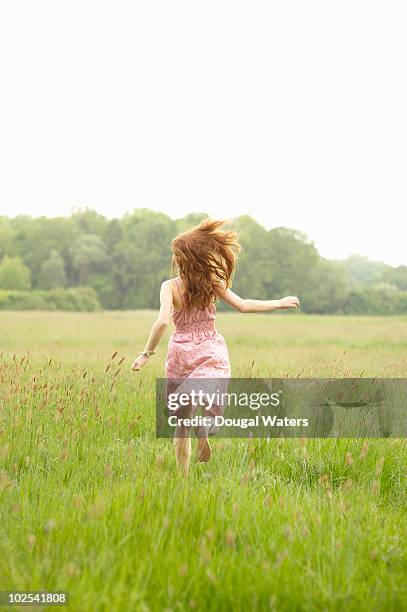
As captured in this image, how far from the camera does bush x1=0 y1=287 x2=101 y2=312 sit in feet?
128

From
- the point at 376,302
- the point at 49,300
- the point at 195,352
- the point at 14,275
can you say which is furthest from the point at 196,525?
the point at 14,275

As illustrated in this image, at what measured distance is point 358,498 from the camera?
4.21m

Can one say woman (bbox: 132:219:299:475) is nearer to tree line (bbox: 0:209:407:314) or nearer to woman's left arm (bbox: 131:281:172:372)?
woman's left arm (bbox: 131:281:172:372)

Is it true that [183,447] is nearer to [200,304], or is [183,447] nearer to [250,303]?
[200,304]

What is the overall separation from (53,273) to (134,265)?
608 cm

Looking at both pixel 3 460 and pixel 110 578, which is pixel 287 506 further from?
pixel 3 460

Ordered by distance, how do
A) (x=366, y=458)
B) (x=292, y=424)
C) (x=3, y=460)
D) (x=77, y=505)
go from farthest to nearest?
(x=292, y=424) < (x=366, y=458) < (x=3, y=460) < (x=77, y=505)

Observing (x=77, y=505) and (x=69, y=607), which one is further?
(x=77, y=505)

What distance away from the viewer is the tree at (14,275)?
44062 mm

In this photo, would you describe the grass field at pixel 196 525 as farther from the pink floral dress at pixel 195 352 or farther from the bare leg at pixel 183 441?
the pink floral dress at pixel 195 352

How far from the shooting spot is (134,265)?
2016 inches

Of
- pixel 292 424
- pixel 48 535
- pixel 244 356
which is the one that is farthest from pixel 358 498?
pixel 244 356

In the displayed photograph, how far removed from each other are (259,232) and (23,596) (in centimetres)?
5394

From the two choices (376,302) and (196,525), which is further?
(376,302)
